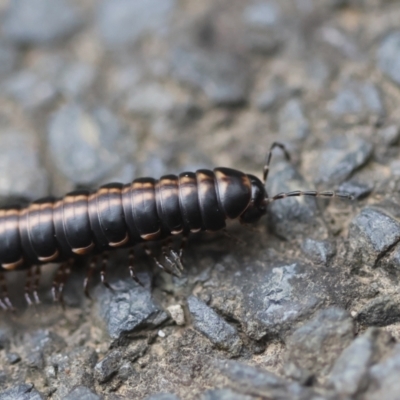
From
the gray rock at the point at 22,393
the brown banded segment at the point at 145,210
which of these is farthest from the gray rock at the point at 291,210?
the gray rock at the point at 22,393

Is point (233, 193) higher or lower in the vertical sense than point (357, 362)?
higher

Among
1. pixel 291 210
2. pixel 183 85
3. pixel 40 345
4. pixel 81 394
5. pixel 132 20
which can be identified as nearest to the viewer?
pixel 81 394

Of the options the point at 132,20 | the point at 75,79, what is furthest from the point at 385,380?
the point at 132,20

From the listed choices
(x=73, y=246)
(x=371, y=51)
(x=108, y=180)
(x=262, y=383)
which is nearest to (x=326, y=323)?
(x=262, y=383)

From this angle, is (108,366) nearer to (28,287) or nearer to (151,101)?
(28,287)

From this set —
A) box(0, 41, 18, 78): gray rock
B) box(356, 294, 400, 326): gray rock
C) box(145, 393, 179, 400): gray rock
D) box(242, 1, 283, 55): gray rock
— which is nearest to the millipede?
box(356, 294, 400, 326): gray rock
